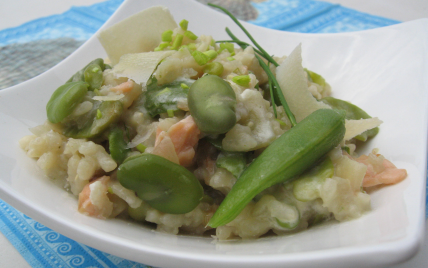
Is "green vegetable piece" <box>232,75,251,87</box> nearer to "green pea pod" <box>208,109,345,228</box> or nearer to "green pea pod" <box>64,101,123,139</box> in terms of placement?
"green pea pod" <box>208,109,345,228</box>

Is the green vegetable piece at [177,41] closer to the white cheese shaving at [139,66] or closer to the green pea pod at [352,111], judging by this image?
the white cheese shaving at [139,66]

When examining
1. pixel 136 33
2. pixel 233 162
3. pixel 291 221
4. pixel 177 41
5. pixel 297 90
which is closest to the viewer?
pixel 291 221

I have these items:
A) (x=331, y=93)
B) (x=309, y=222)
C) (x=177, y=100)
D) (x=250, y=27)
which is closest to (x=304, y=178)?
(x=309, y=222)

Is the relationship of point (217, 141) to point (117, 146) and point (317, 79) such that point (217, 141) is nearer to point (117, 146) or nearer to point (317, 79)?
point (117, 146)

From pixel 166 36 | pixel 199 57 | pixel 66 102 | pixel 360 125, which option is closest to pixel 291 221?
pixel 360 125

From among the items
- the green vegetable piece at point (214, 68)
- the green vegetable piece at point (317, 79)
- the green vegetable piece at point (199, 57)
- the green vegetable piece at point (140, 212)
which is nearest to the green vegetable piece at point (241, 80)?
the green vegetable piece at point (214, 68)
